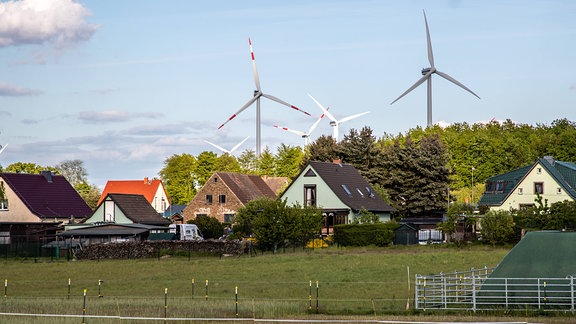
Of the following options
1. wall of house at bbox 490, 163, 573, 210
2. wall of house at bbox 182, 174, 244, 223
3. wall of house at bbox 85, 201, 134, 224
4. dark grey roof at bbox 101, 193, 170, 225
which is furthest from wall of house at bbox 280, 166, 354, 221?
wall of house at bbox 490, 163, 573, 210

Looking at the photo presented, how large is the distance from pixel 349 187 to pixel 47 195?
30.8 m

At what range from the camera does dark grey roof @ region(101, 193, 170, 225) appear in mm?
87875

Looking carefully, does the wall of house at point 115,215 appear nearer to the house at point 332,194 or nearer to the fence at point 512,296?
the house at point 332,194

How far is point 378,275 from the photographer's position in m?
53.9

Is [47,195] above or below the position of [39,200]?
above

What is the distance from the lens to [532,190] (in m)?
98.1

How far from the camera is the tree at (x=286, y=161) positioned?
14712cm

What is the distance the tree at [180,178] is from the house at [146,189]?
1.80 m

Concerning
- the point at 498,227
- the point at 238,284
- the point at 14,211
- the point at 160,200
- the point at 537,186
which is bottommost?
the point at 238,284

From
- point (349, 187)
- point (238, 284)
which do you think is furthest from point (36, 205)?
point (238, 284)

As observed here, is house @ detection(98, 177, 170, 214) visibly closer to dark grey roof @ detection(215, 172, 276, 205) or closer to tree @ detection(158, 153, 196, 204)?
tree @ detection(158, 153, 196, 204)

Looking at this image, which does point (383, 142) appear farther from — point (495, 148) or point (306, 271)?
point (306, 271)

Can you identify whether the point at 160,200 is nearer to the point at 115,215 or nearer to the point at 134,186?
the point at 134,186

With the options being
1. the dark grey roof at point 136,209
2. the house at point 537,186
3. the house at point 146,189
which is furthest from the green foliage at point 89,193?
the house at point 537,186
